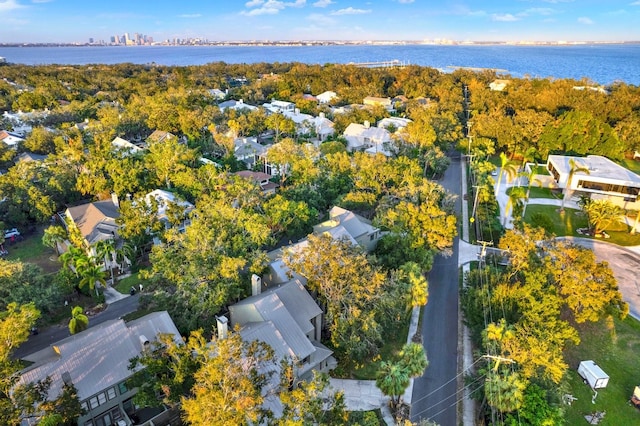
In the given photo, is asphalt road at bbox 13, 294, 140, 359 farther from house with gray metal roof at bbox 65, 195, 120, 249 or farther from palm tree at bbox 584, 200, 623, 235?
palm tree at bbox 584, 200, 623, 235

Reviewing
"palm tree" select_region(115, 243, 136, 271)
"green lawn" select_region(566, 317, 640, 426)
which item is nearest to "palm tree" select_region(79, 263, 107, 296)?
"palm tree" select_region(115, 243, 136, 271)

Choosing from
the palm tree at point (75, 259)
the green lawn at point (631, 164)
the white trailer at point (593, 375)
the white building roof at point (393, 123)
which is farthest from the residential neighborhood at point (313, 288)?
the white building roof at point (393, 123)

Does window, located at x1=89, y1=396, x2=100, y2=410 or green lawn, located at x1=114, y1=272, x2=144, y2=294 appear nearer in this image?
window, located at x1=89, y1=396, x2=100, y2=410

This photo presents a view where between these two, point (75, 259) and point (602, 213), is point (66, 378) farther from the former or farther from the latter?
point (602, 213)

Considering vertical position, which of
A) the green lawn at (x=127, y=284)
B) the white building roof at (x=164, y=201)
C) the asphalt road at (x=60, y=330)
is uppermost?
the white building roof at (x=164, y=201)

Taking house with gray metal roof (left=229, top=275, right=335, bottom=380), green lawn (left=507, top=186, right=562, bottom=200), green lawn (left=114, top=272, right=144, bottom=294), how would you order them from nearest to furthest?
house with gray metal roof (left=229, top=275, right=335, bottom=380)
green lawn (left=114, top=272, right=144, bottom=294)
green lawn (left=507, top=186, right=562, bottom=200)

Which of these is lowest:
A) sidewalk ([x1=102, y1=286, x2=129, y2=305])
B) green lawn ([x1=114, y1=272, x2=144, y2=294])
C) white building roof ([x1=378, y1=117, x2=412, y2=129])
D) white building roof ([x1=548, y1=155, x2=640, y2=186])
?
sidewalk ([x1=102, y1=286, x2=129, y2=305])

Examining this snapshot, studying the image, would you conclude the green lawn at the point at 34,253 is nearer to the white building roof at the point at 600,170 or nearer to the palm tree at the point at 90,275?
the palm tree at the point at 90,275

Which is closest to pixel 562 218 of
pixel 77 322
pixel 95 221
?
pixel 77 322
